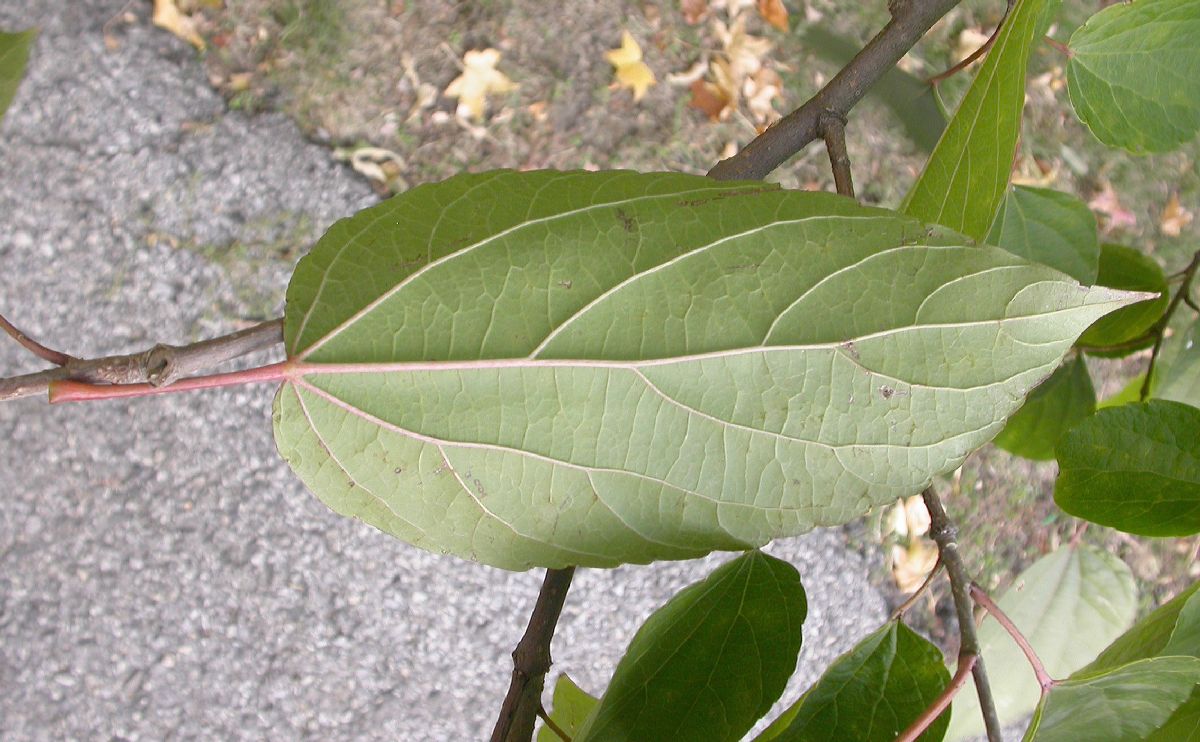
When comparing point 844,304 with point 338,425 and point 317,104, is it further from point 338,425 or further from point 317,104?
point 317,104

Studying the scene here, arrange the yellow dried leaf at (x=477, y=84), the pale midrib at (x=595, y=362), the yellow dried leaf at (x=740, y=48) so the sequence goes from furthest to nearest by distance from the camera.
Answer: the yellow dried leaf at (x=740, y=48) → the yellow dried leaf at (x=477, y=84) → the pale midrib at (x=595, y=362)

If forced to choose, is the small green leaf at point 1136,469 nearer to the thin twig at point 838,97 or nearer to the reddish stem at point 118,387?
the thin twig at point 838,97

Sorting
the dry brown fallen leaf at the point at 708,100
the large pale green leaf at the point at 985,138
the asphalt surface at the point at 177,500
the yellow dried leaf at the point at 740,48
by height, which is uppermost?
the large pale green leaf at the point at 985,138

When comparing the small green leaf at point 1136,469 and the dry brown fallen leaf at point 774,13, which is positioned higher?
the small green leaf at point 1136,469

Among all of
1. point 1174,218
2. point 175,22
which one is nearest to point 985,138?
point 175,22

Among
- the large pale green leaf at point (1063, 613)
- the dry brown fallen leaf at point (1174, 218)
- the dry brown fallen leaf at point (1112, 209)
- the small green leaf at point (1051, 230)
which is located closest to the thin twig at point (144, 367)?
the small green leaf at point (1051, 230)

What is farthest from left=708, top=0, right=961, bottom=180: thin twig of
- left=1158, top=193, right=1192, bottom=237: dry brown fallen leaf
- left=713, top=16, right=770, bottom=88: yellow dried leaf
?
left=1158, top=193, right=1192, bottom=237: dry brown fallen leaf
